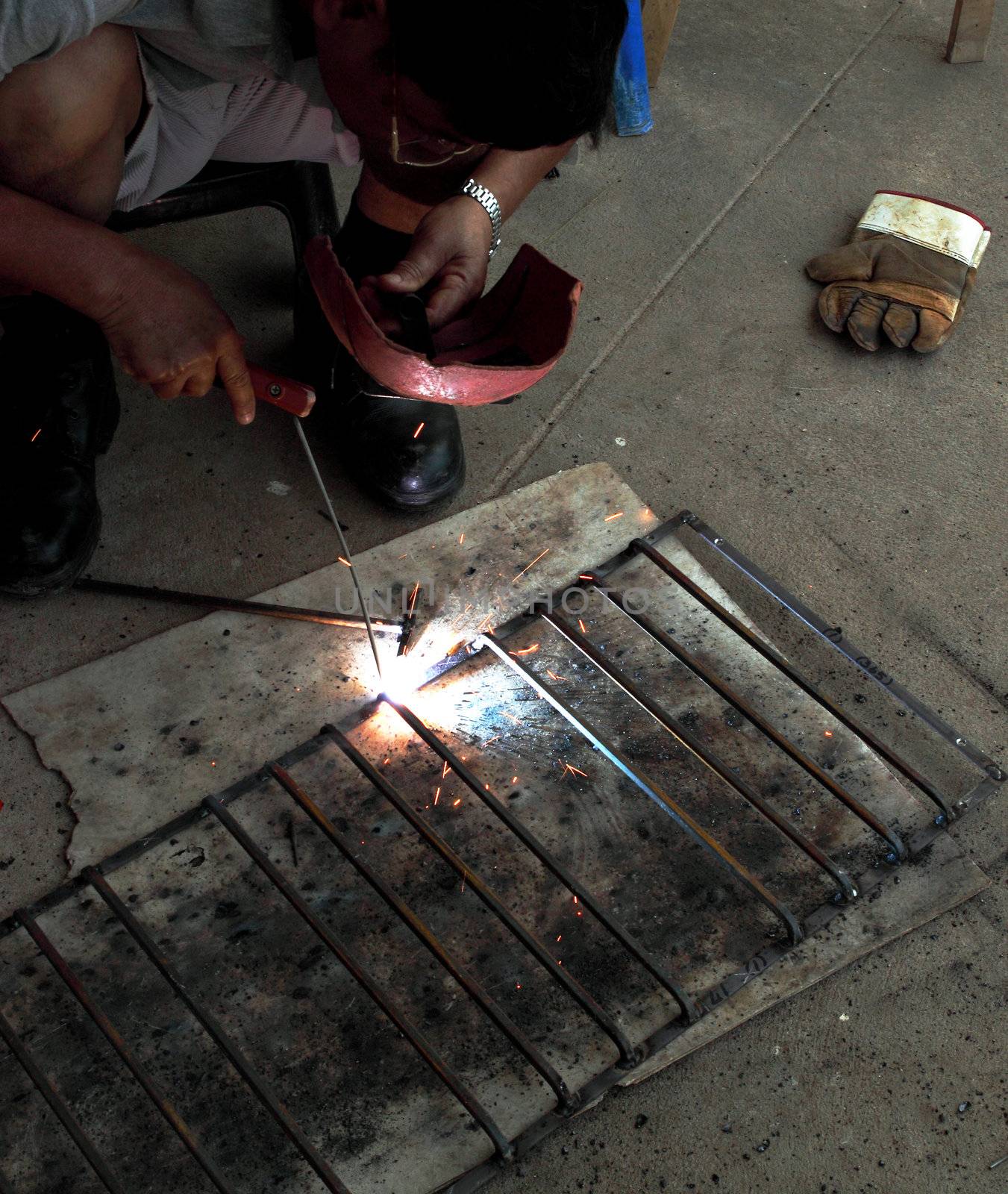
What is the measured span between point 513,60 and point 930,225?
1836 millimetres

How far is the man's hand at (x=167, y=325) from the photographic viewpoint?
1643mm

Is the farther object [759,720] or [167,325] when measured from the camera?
[759,720]

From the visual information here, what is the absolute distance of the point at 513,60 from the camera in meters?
1.25

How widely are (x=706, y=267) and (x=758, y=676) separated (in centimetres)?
122

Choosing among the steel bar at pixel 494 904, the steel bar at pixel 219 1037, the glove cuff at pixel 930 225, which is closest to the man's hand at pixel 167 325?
the steel bar at pixel 494 904

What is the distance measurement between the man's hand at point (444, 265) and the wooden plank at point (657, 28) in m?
1.37

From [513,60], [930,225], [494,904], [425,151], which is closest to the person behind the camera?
[513,60]

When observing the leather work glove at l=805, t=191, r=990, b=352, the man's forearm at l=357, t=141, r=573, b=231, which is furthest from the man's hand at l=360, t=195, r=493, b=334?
the leather work glove at l=805, t=191, r=990, b=352

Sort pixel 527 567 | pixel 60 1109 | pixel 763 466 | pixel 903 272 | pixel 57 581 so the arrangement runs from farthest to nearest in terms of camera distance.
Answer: pixel 903 272 < pixel 763 466 < pixel 527 567 < pixel 57 581 < pixel 60 1109

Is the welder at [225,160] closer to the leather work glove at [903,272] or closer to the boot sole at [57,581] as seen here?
the boot sole at [57,581]

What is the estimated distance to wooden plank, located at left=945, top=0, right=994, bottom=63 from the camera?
10.9 ft

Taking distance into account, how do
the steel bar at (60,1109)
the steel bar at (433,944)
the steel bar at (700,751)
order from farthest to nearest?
the steel bar at (700,751) < the steel bar at (433,944) < the steel bar at (60,1109)

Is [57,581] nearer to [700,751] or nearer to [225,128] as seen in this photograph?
[225,128]

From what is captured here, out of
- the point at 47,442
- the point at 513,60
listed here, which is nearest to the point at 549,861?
the point at 513,60
